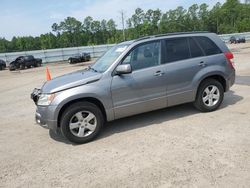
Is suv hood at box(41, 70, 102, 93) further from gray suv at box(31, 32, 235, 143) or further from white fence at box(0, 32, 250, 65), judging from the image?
white fence at box(0, 32, 250, 65)

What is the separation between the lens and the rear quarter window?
6164 millimetres

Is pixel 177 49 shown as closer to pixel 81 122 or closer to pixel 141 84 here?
pixel 141 84

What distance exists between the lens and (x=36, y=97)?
5.61m

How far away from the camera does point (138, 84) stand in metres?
5.39

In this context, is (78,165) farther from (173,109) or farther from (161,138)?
(173,109)

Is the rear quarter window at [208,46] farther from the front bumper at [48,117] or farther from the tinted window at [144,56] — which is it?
the front bumper at [48,117]

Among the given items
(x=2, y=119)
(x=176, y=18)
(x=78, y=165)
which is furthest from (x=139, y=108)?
(x=176, y=18)

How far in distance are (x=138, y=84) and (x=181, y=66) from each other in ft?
3.54

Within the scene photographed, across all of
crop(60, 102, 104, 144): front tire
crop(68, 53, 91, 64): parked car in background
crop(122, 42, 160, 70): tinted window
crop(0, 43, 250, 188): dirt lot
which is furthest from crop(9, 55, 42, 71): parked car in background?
crop(60, 102, 104, 144): front tire

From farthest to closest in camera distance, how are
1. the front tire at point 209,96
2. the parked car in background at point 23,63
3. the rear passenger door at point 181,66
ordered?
the parked car in background at point 23,63, the front tire at point 209,96, the rear passenger door at point 181,66

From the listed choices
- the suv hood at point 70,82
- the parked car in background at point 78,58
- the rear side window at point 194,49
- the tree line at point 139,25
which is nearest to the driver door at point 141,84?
the suv hood at point 70,82

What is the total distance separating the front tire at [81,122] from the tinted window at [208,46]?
2805 millimetres

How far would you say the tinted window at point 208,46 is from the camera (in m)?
6.17

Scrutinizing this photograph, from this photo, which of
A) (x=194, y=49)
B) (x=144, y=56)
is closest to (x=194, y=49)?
(x=194, y=49)
